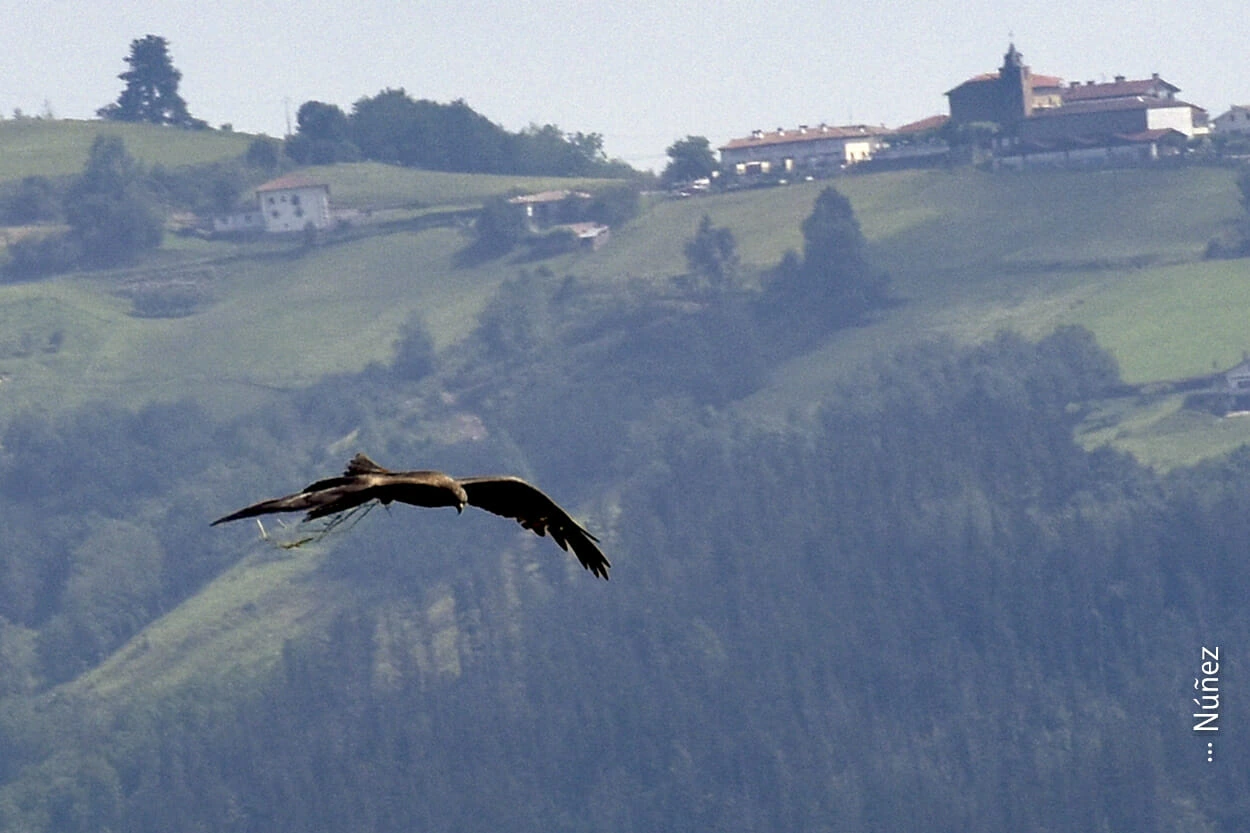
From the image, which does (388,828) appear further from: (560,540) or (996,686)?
(560,540)

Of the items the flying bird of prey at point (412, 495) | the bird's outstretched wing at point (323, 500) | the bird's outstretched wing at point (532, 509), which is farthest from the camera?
the bird's outstretched wing at point (532, 509)

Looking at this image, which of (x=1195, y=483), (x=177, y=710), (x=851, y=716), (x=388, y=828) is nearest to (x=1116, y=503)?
(x=1195, y=483)

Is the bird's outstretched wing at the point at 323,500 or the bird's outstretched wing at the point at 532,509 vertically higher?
the bird's outstretched wing at the point at 323,500

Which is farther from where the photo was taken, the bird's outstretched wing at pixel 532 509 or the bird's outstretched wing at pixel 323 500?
the bird's outstretched wing at pixel 532 509

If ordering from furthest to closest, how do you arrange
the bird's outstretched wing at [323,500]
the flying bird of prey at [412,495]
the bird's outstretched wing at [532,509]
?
the bird's outstretched wing at [532,509] < the flying bird of prey at [412,495] < the bird's outstretched wing at [323,500]

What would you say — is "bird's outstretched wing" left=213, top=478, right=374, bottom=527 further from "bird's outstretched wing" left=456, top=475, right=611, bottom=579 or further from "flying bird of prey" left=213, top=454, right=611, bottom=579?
"bird's outstretched wing" left=456, top=475, right=611, bottom=579

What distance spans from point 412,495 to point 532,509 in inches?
104

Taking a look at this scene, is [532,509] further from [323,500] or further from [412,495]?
[323,500]

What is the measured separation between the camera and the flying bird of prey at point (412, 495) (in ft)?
60.2

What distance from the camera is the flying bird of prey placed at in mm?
18344

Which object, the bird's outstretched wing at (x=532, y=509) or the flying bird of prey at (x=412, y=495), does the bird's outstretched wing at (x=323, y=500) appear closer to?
the flying bird of prey at (x=412, y=495)

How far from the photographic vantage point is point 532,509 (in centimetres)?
2180

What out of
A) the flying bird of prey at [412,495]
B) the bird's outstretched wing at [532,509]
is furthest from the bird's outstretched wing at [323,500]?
the bird's outstretched wing at [532,509]

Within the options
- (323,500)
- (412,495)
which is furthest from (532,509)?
(323,500)
